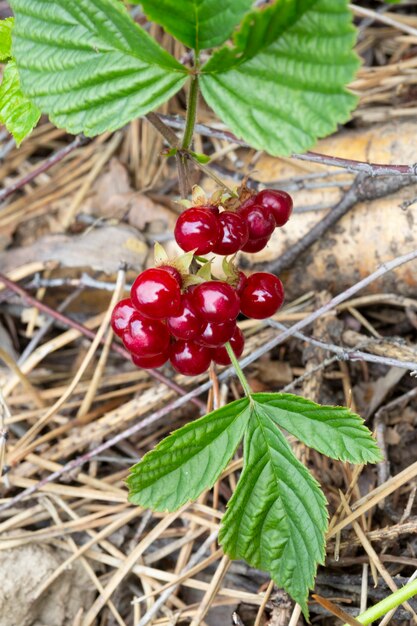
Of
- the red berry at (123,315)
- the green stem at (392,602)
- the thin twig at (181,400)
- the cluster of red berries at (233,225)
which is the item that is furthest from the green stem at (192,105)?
the green stem at (392,602)

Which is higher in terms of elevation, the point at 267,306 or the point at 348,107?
the point at 348,107

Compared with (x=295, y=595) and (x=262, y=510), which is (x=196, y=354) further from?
(x=295, y=595)

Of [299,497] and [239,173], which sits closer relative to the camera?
[299,497]

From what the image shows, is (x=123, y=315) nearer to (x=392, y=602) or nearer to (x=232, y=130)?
(x=232, y=130)

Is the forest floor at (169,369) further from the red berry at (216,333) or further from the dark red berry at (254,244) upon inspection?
the red berry at (216,333)

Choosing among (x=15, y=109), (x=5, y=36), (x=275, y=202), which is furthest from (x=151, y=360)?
(x=5, y=36)

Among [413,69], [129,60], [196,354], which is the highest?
[129,60]

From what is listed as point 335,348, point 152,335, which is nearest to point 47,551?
point 152,335
